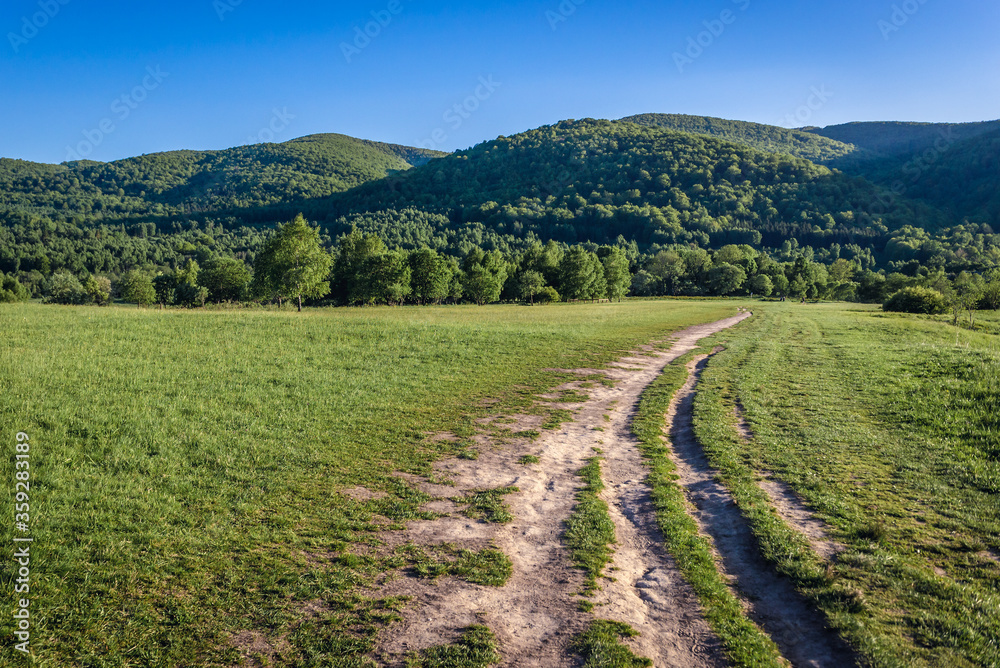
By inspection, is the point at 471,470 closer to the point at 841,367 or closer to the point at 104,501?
the point at 104,501

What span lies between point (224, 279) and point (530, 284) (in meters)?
59.0

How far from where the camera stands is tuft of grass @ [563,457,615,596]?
683 cm

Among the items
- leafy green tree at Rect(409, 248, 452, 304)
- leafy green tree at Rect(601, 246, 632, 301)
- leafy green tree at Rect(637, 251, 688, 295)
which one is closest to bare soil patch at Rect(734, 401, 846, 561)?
leafy green tree at Rect(409, 248, 452, 304)

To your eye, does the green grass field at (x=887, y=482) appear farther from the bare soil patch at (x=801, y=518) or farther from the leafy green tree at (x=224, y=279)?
the leafy green tree at (x=224, y=279)

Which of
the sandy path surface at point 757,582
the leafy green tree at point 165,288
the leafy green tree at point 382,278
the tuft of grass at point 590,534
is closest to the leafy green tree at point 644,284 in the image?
the leafy green tree at point 382,278

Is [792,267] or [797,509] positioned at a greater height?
[792,267]

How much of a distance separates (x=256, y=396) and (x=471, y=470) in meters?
7.67

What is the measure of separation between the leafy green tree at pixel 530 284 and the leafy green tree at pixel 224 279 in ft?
169

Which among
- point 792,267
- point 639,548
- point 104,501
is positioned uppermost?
point 792,267

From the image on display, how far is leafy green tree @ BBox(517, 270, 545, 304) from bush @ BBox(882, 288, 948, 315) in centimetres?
5346

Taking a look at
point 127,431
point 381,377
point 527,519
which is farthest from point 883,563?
point 381,377

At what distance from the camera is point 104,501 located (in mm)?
7766

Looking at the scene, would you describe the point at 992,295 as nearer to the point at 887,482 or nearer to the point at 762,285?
the point at 762,285

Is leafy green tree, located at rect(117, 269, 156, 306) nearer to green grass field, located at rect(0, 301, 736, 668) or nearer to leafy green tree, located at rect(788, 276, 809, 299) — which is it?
green grass field, located at rect(0, 301, 736, 668)
